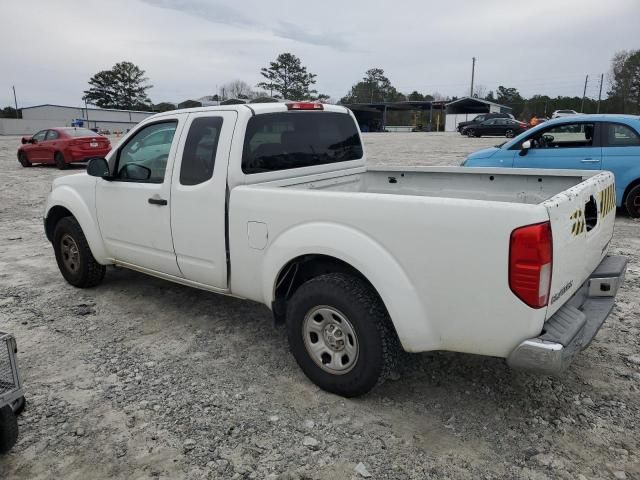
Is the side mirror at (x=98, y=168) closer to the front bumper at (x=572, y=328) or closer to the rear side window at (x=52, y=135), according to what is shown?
the front bumper at (x=572, y=328)

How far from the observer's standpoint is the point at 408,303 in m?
2.71

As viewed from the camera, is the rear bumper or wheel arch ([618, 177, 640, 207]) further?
the rear bumper

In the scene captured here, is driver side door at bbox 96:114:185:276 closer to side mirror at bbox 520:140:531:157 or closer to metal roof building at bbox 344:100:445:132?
side mirror at bbox 520:140:531:157

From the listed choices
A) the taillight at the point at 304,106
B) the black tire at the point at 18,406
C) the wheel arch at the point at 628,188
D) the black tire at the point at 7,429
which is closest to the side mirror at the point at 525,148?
the wheel arch at the point at 628,188

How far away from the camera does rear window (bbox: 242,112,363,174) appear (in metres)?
3.75

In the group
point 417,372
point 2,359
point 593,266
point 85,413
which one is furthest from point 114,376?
point 593,266

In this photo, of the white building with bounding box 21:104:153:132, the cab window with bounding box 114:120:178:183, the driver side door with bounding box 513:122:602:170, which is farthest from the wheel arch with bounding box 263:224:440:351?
the white building with bounding box 21:104:153:132

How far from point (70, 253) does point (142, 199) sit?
1568mm

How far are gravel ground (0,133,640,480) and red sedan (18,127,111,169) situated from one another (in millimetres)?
13979

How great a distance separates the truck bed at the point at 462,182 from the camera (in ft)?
12.9

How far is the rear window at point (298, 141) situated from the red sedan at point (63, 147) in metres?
14.7

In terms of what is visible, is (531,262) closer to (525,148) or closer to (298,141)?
(298,141)

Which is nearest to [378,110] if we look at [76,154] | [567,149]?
[76,154]

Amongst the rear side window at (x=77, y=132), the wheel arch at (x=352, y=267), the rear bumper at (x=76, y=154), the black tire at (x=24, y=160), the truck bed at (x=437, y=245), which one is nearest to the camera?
the truck bed at (x=437, y=245)
